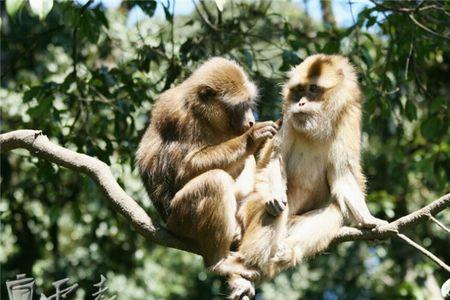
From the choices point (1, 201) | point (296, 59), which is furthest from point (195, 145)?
point (1, 201)

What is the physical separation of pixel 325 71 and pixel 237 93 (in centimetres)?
83

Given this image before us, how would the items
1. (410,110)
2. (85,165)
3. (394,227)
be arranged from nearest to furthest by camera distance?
(394,227) < (85,165) < (410,110)

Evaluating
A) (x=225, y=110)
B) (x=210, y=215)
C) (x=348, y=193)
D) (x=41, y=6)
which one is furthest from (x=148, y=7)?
(x=41, y=6)

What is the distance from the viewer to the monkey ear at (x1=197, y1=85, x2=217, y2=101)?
6105mm

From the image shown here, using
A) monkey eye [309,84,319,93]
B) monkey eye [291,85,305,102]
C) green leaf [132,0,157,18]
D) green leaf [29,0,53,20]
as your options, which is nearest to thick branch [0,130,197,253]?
monkey eye [291,85,305,102]

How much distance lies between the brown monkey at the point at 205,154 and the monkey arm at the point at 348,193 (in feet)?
2.20

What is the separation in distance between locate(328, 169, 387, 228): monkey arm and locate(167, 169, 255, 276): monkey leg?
34.2 inches

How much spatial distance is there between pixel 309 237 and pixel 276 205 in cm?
39

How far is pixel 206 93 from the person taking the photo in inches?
241

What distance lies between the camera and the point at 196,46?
7895mm

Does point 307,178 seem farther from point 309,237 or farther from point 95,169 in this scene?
point 95,169

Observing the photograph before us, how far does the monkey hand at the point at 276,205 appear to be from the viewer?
552 cm

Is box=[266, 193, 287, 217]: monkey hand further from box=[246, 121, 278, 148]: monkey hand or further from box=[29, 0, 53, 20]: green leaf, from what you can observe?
box=[29, 0, 53, 20]: green leaf

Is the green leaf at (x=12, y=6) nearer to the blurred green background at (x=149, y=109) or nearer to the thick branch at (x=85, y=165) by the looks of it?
the blurred green background at (x=149, y=109)
